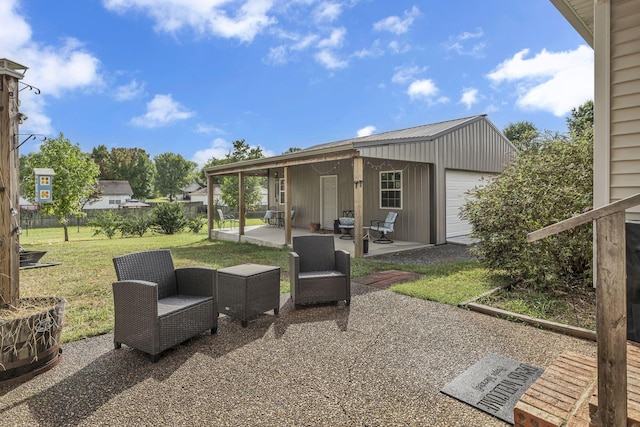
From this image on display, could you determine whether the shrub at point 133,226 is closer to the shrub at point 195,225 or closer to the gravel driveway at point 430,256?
the shrub at point 195,225

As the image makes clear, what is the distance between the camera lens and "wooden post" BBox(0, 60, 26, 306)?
2760 millimetres

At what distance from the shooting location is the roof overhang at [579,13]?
12.6 feet

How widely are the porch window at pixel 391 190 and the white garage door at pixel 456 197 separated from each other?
1.37m

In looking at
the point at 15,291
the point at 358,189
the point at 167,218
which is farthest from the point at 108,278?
the point at 167,218

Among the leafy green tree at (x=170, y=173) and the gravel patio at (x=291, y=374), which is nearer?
the gravel patio at (x=291, y=374)

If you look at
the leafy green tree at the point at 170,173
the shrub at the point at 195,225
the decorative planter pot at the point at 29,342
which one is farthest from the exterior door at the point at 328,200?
the leafy green tree at the point at 170,173

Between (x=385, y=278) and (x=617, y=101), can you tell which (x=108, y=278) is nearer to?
(x=385, y=278)

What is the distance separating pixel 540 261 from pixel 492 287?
2.37ft

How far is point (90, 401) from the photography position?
7.39ft

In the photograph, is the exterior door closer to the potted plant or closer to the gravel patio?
the gravel patio

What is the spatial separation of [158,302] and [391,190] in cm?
792

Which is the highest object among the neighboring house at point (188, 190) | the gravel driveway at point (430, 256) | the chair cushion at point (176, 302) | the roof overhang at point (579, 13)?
the neighboring house at point (188, 190)

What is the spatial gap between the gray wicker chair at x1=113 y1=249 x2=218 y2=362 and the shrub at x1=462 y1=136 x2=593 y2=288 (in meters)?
4.10

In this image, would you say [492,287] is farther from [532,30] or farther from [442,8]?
[532,30]
